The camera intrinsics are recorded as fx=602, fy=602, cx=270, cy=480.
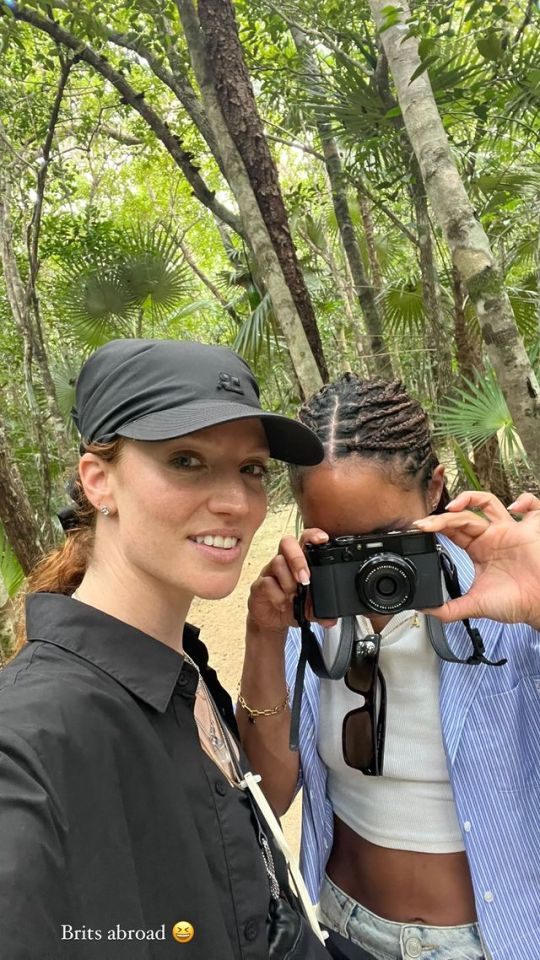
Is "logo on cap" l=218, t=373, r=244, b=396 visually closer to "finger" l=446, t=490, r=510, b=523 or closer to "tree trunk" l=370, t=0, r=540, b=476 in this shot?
"finger" l=446, t=490, r=510, b=523

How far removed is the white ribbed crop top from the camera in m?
1.16

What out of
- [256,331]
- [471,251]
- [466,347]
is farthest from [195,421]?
[466,347]

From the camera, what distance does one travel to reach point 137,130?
22.4 feet

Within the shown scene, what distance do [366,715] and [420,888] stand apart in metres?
0.33

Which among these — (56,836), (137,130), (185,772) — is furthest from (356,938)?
(137,130)

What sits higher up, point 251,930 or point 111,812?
point 111,812

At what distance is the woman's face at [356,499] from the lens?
46.0 inches

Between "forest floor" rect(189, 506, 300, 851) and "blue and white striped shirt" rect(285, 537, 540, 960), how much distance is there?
7.43 feet

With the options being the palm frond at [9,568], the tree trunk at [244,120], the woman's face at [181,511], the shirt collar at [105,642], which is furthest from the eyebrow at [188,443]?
the palm frond at [9,568]

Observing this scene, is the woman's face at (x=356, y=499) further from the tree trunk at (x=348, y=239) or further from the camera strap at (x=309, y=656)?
the tree trunk at (x=348, y=239)

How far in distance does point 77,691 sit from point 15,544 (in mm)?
2519

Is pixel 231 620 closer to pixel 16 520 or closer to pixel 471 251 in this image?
pixel 16 520

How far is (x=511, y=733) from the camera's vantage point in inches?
45.3

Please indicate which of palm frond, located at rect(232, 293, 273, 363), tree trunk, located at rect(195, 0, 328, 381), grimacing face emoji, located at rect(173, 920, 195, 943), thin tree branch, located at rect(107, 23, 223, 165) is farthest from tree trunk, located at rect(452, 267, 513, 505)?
grimacing face emoji, located at rect(173, 920, 195, 943)
